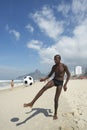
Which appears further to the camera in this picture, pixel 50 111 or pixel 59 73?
pixel 50 111

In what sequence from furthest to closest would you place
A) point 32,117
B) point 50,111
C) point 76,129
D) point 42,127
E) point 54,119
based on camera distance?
point 50,111, point 32,117, point 54,119, point 42,127, point 76,129

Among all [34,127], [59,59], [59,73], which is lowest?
[34,127]

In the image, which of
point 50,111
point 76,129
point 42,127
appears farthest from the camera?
point 50,111

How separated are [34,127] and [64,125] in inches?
39.4

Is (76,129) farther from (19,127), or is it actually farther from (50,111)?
(50,111)

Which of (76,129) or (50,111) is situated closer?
(76,129)

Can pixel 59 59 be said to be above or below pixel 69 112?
above

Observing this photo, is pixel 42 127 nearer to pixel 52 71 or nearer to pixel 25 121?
pixel 25 121

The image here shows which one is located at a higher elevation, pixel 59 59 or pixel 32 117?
pixel 59 59

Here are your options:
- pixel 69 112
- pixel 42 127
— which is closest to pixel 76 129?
pixel 42 127

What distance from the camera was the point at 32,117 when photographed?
27.6ft

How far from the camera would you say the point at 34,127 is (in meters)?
7.35

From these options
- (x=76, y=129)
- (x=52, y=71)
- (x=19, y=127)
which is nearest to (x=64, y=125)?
(x=76, y=129)

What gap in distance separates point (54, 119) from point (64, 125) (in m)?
0.73
